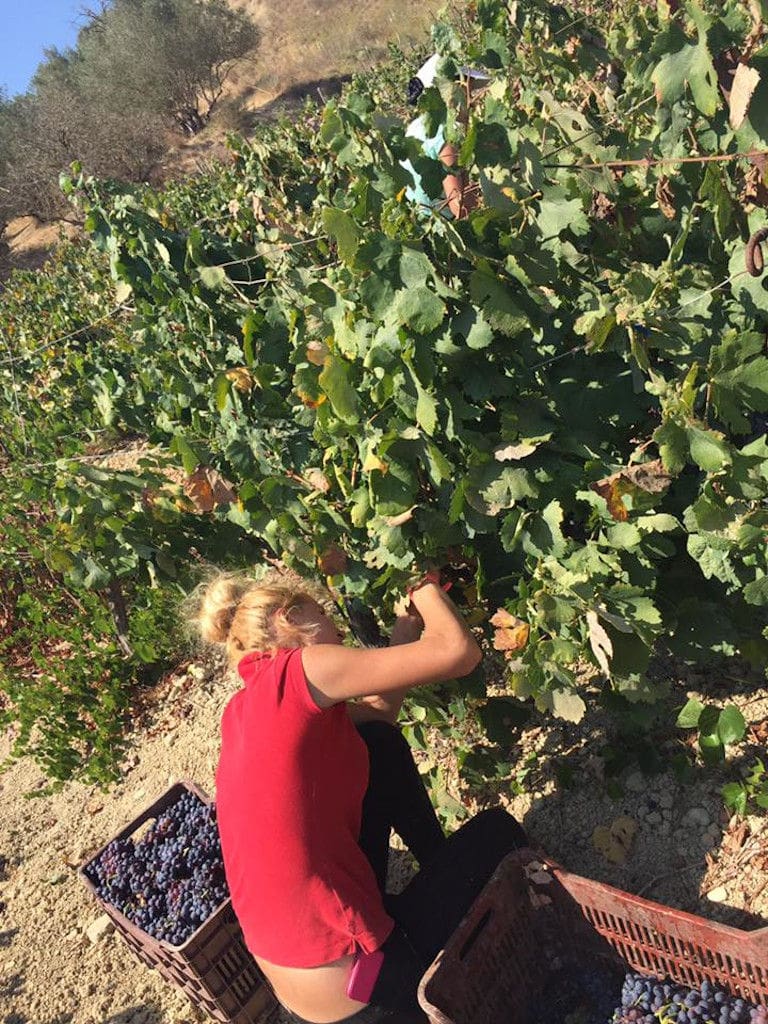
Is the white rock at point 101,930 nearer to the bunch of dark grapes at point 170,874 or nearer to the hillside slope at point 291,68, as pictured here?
the bunch of dark grapes at point 170,874

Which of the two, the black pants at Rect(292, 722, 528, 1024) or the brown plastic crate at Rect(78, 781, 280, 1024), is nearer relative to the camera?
the black pants at Rect(292, 722, 528, 1024)

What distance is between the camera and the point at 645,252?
2305 mm

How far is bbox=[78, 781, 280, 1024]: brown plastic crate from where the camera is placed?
230cm

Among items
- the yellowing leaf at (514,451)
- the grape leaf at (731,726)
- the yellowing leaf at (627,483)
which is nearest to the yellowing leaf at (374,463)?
the yellowing leaf at (514,451)

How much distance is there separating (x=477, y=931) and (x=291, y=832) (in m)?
0.52

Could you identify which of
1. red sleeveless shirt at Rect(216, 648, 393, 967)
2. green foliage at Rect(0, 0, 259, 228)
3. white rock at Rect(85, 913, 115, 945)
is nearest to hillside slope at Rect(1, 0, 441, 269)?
green foliage at Rect(0, 0, 259, 228)

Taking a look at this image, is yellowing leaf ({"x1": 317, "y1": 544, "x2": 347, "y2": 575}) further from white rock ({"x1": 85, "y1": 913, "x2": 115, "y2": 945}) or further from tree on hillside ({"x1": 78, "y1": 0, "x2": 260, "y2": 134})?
tree on hillside ({"x1": 78, "y1": 0, "x2": 260, "y2": 134})

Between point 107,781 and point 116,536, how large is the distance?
1261 mm

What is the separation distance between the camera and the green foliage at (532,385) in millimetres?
1797

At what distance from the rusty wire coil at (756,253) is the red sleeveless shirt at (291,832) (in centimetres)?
118

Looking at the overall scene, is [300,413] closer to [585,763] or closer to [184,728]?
[585,763]

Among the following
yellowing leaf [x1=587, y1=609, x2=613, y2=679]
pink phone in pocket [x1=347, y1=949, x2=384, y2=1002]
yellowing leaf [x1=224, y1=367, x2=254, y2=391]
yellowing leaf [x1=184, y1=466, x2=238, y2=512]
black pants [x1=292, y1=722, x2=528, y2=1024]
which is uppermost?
yellowing leaf [x1=224, y1=367, x2=254, y2=391]

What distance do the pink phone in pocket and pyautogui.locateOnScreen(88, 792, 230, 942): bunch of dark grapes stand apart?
59cm

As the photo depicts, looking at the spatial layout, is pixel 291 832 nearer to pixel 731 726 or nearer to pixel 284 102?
pixel 731 726
